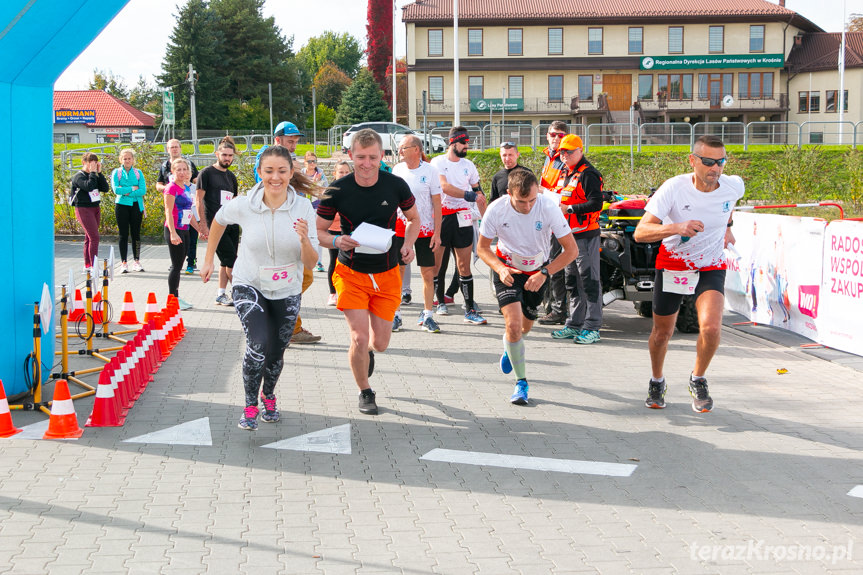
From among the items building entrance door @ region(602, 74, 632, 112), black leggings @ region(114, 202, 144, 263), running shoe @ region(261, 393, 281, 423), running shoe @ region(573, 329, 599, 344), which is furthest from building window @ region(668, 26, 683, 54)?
running shoe @ region(261, 393, 281, 423)

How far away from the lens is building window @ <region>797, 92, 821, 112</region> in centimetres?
6247

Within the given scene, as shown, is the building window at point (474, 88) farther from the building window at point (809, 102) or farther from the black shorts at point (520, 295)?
the black shorts at point (520, 295)

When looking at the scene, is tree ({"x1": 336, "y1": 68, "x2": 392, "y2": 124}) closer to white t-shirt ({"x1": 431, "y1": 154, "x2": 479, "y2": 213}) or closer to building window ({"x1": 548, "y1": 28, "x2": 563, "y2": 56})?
building window ({"x1": 548, "y1": 28, "x2": 563, "y2": 56})

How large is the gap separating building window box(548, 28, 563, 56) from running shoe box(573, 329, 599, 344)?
181 ft

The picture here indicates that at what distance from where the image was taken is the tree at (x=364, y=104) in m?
66.2

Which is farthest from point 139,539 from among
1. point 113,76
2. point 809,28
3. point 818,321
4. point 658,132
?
point 113,76

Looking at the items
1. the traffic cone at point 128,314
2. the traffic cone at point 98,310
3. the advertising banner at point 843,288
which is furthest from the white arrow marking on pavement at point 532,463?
the traffic cone at point 128,314

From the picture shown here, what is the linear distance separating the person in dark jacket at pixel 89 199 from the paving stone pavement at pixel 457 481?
602 cm

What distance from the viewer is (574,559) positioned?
13.7 ft

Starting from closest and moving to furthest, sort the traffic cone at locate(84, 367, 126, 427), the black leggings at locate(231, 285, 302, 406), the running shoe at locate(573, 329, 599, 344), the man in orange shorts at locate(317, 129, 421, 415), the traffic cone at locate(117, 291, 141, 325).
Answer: the black leggings at locate(231, 285, 302, 406) < the traffic cone at locate(84, 367, 126, 427) < the man in orange shorts at locate(317, 129, 421, 415) < the running shoe at locate(573, 329, 599, 344) < the traffic cone at locate(117, 291, 141, 325)

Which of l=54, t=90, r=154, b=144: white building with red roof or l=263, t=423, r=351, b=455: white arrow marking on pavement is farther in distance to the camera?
l=54, t=90, r=154, b=144: white building with red roof

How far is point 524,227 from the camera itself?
704 cm

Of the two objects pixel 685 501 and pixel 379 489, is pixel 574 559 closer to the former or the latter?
pixel 685 501

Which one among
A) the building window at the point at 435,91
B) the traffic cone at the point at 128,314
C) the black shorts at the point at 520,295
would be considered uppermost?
the building window at the point at 435,91
